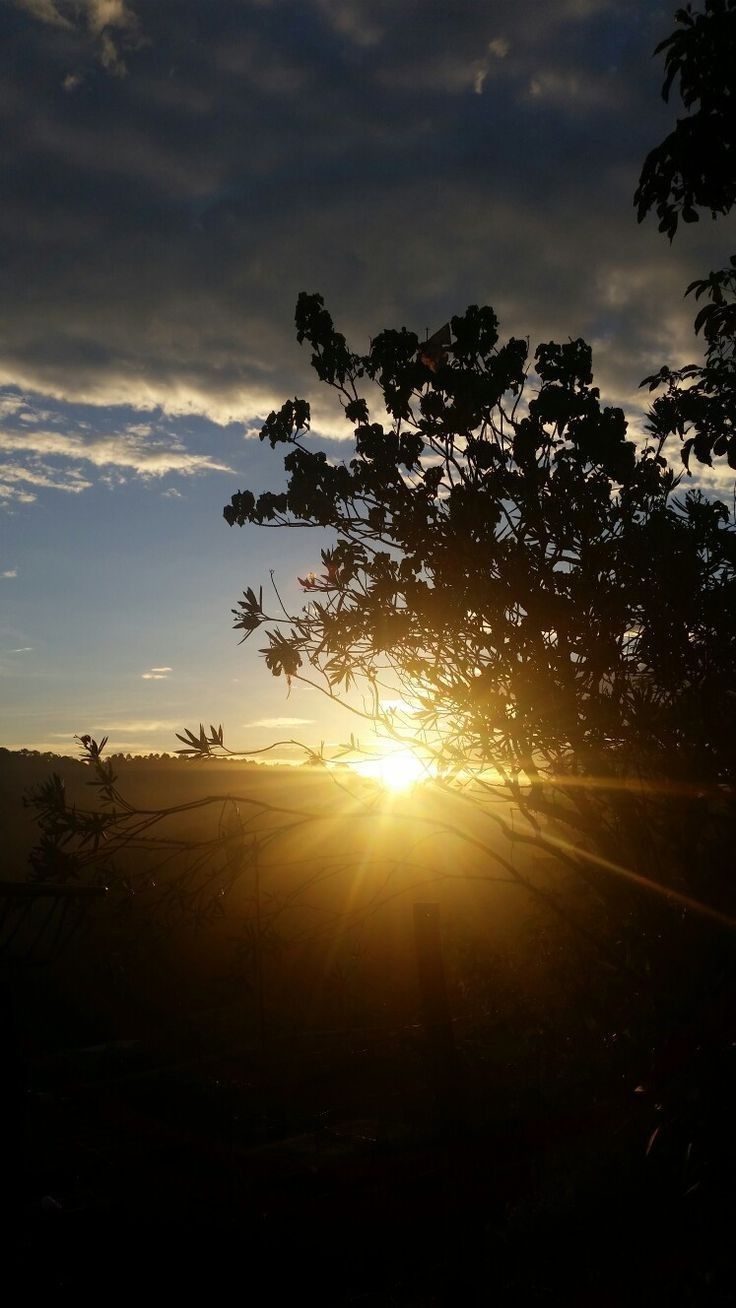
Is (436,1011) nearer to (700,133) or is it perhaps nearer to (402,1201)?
(402,1201)

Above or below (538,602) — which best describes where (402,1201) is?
below

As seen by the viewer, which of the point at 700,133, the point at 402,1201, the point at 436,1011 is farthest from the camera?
the point at 436,1011

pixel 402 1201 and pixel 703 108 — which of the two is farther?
pixel 402 1201

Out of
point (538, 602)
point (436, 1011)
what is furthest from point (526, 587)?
A: point (436, 1011)

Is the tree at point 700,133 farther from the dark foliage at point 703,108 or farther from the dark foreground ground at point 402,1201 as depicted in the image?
the dark foreground ground at point 402,1201

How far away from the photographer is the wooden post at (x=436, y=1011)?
28.5ft

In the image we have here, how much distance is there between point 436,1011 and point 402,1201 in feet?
5.65

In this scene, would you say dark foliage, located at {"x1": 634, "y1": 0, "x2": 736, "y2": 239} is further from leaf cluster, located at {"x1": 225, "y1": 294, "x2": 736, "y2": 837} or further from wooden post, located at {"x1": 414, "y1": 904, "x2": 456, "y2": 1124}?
wooden post, located at {"x1": 414, "y1": 904, "x2": 456, "y2": 1124}

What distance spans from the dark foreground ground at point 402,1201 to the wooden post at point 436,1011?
4cm

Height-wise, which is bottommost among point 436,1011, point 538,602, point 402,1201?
point 402,1201

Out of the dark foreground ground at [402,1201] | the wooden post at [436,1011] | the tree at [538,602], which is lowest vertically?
the dark foreground ground at [402,1201]

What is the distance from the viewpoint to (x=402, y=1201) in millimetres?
7559

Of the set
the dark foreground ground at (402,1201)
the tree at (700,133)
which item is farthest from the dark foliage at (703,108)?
the dark foreground ground at (402,1201)

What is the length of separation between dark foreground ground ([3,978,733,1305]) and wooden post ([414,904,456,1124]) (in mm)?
36
